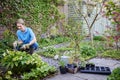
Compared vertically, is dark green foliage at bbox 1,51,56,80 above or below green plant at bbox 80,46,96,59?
above

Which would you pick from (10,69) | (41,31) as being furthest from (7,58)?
(41,31)

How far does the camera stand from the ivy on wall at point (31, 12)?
8758 millimetres

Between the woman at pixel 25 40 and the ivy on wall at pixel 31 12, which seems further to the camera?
the ivy on wall at pixel 31 12

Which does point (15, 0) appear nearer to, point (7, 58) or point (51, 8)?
point (51, 8)

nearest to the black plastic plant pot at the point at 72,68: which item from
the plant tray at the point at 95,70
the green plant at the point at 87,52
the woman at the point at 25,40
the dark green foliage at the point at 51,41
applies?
the plant tray at the point at 95,70

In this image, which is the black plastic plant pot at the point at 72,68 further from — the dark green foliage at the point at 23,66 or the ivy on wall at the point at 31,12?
the ivy on wall at the point at 31,12

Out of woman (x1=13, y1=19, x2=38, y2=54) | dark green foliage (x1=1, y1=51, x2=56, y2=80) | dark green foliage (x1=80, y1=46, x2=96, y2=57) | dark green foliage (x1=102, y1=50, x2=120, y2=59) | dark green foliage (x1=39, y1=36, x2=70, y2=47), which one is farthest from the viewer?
dark green foliage (x1=39, y1=36, x2=70, y2=47)

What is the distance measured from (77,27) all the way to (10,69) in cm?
199

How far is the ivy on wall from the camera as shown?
8.76 m

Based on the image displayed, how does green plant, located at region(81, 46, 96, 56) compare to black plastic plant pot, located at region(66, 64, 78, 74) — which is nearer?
black plastic plant pot, located at region(66, 64, 78, 74)

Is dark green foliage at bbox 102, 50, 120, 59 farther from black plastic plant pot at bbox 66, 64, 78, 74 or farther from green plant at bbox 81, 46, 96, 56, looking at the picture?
black plastic plant pot at bbox 66, 64, 78, 74

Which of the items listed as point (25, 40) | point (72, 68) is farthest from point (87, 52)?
point (25, 40)

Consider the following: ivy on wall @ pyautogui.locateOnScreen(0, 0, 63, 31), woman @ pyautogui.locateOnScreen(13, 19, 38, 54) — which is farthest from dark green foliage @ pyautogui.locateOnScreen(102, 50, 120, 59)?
ivy on wall @ pyautogui.locateOnScreen(0, 0, 63, 31)

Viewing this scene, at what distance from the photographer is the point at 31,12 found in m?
9.62
